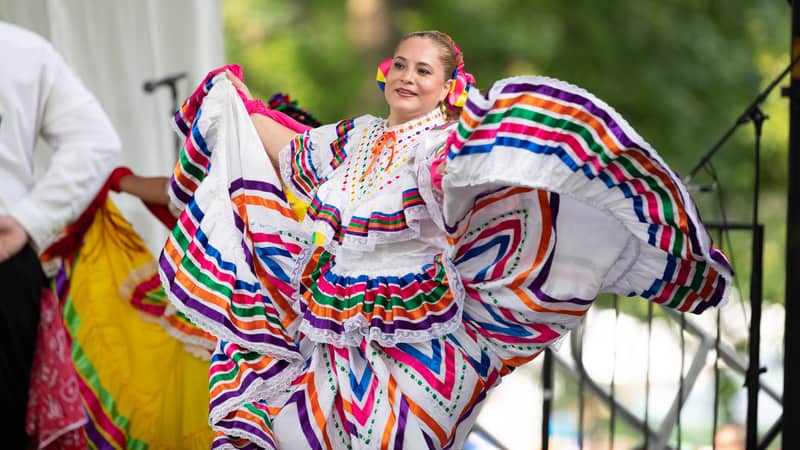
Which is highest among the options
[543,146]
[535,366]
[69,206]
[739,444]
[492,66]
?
[543,146]

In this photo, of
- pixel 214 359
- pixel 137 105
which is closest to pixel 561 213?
pixel 214 359

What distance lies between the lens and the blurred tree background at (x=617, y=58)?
9.38 metres

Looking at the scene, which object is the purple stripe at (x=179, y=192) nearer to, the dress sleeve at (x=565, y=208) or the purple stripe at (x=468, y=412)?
the dress sleeve at (x=565, y=208)

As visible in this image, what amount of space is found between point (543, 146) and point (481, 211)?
0.99 ft

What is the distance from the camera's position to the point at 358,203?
251cm

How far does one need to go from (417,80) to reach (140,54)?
2485mm

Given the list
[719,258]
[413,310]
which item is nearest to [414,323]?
[413,310]

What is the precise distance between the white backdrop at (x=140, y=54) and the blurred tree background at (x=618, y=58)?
499cm

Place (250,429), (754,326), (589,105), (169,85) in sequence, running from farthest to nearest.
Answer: (169,85), (754,326), (250,429), (589,105)

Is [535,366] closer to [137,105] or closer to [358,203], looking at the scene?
[137,105]

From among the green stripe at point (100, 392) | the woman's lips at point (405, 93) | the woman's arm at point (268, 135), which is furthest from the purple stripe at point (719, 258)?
the green stripe at point (100, 392)

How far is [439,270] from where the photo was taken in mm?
2420

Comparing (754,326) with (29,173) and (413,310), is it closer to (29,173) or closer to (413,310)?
(413,310)

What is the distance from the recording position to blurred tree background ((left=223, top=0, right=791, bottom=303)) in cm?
938
